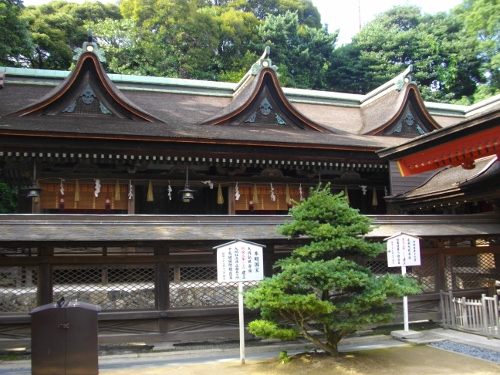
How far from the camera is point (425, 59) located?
129 ft

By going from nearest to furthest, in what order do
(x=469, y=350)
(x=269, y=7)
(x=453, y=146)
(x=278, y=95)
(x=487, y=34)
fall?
1. (x=469, y=350)
2. (x=453, y=146)
3. (x=278, y=95)
4. (x=487, y=34)
5. (x=269, y=7)

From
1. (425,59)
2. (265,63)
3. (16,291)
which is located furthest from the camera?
(425,59)

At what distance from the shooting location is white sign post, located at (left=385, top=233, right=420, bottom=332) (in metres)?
9.48

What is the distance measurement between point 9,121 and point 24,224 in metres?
3.95

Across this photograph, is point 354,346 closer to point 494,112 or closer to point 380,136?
point 494,112

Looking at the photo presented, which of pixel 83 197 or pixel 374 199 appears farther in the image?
pixel 374 199

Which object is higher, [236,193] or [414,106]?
[414,106]

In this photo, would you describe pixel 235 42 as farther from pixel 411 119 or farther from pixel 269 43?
pixel 411 119

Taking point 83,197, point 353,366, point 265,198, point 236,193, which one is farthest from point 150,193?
point 353,366

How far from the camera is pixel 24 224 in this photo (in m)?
9.11

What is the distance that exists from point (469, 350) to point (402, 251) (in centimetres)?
225

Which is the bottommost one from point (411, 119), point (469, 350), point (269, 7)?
point (469, 350)

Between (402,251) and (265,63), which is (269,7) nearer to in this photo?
(265,63)

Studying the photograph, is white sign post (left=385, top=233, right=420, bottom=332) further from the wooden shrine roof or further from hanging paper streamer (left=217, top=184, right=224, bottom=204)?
hanging paper streamer (left=217, top=184, right=224, bottom=204)
